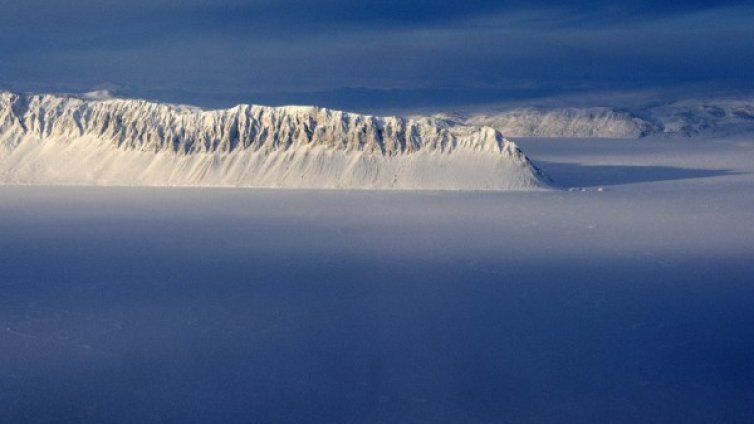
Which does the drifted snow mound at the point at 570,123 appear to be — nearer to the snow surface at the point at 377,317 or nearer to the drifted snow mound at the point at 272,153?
the drifted snow mound at the point at 272,153

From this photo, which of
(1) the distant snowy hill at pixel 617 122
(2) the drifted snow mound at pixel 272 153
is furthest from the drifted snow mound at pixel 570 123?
(2) the drifted snow mound at pixel 272 153

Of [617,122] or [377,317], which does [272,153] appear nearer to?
[377,317]

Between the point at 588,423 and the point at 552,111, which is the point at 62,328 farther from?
the point at 552,111

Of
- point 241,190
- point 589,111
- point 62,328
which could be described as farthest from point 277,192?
point 589,111

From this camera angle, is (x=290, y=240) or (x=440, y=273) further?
(x=290, y=240)

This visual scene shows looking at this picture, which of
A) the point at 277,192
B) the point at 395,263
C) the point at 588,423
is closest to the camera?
the point at 588,423

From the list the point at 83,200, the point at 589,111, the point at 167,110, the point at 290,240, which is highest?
the point at 589,111

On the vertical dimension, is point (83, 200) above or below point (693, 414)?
above
